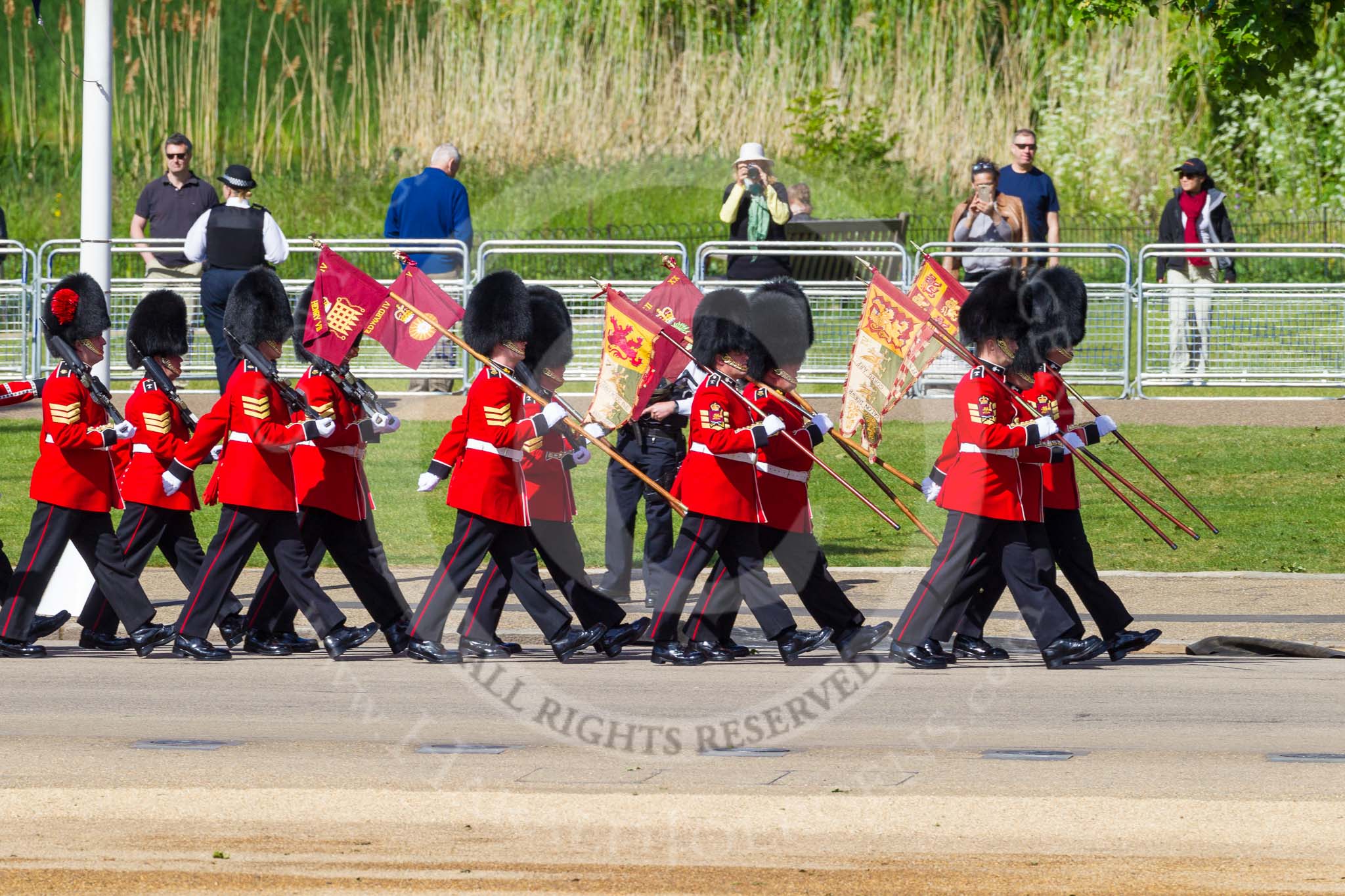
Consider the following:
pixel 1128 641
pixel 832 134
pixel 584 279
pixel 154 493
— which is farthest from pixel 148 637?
pixel 832 134

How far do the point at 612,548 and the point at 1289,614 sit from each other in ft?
9.52

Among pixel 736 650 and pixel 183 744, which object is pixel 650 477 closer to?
pixel 736 650

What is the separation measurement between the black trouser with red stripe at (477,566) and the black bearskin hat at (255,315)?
1.11 metres

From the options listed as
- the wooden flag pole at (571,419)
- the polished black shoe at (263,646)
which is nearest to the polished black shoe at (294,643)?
the polished black shoe at (263,646)

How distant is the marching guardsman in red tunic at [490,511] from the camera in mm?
8453

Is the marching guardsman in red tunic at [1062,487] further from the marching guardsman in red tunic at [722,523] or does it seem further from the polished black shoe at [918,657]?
the marching guardsman in red tunic at [722,523]

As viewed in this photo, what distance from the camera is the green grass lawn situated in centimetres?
1067

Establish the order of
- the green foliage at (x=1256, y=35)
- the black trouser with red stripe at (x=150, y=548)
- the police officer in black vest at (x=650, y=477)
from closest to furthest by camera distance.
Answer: the black trouser with red stripe at (x=150, y=548) < the police officer in black vest at (x=650, y=477) < the green foliage at (x=1256, y=35)

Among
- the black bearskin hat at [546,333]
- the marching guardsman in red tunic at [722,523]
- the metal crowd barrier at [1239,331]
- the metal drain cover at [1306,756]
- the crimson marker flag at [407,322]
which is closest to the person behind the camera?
the metal drain cover at [1306,756]

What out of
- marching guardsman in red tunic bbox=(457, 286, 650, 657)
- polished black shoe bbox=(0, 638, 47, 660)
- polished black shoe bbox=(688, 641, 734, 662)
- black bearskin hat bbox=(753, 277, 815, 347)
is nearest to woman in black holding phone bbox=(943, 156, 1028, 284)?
black bearskin hat bbox=(753, 277, 815, 347)

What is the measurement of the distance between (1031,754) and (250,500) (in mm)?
3298

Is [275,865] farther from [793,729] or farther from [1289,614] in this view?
[1289,614]

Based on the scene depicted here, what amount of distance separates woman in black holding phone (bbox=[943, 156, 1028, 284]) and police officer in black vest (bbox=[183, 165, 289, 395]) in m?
4.69

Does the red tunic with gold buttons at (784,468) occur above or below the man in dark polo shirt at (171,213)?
below
